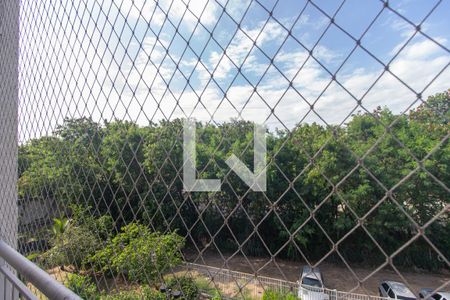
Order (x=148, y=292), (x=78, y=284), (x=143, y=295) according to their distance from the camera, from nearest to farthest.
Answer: (x=78, y=284) < (x=143, y=295) < (x=148, y=292)

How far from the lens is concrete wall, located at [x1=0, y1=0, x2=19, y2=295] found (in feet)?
3.81

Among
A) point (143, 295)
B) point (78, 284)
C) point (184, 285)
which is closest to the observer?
point (184, 285)

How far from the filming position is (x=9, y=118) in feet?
3.89

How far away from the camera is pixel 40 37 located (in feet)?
3.50

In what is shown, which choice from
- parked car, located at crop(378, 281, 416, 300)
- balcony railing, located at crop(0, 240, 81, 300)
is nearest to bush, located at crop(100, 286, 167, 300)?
balcony railing, located at crop(0, 240, 81, 300)

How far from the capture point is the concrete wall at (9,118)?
116 cm

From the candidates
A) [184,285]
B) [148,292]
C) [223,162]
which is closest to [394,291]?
[148,292]

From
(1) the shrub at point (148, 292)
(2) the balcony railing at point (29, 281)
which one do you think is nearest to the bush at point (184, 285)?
(2) the balcony railing at point (29, 281)

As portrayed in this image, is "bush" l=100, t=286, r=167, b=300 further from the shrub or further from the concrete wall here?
the concrete wall

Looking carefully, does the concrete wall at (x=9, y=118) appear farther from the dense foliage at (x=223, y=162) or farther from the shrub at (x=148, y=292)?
the shrub at (x=148, y=292)

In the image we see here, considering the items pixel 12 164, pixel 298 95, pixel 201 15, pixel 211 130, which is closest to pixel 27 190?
pixel 12 164

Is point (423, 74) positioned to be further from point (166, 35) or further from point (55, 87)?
point (55, 87)

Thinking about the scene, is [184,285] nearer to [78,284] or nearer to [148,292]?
[78,284]

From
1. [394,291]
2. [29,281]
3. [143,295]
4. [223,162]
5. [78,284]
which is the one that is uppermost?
[223,162]
